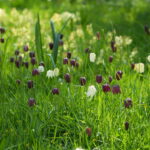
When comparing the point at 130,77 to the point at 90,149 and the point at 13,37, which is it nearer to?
Result: the point at 90,149

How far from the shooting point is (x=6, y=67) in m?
3.46

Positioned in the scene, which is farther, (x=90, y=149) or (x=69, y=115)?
(x=69, y=115)

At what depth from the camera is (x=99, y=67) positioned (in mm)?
3559

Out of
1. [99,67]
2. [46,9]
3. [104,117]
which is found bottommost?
[104,117]

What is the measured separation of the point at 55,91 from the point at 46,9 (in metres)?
4.50

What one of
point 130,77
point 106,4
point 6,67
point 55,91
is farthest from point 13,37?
point 106,4

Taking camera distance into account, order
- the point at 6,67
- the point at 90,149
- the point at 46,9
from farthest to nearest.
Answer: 1. the point at 46,9
2. the point at 6,67
3. the point at 90,149

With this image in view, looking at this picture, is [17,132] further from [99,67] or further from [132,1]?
[132,1]

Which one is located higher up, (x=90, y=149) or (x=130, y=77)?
(x=130, y=77)

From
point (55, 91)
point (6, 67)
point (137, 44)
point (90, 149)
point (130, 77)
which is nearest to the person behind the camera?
point (90, 149)

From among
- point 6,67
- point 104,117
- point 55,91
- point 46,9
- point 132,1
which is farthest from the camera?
point 132,1

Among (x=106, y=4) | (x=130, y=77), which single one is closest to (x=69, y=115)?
(x=130, y=77)

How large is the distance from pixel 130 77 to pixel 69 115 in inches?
33.8

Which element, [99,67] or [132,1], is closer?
[99,67]
